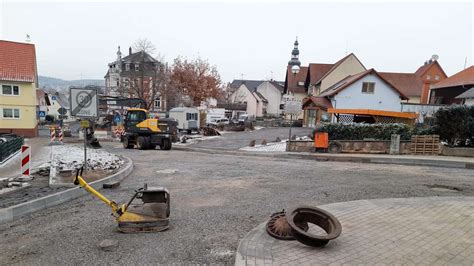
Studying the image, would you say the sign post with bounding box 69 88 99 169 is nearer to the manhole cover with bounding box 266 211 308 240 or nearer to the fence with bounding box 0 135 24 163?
the fence with bounding box 0 135 24 163

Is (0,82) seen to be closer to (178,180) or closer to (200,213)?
(178,180)

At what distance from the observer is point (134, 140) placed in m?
20.7

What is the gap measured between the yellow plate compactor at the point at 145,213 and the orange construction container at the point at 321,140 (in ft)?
42.7

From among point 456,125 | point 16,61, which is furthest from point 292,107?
point 16,61

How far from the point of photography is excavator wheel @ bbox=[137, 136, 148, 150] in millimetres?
19812

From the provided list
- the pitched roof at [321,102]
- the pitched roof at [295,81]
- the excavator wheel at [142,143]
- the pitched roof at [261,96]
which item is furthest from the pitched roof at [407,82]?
the excavator wheel at [142,143]

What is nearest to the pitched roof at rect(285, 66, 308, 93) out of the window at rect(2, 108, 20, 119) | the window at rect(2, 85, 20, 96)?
the window at rect(2, 85, 20, 96)

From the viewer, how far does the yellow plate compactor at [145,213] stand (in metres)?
4.80

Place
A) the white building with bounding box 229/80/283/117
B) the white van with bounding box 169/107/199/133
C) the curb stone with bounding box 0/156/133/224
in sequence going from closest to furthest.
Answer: the curb stone with bounding box 0/156/133/224
the white van with bounding box 169/107/199/133
the white building with bounding box 229/80/283/117

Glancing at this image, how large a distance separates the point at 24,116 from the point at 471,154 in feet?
126

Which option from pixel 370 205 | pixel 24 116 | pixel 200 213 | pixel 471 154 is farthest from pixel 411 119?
pixel 24 116

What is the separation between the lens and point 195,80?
50.7 metres

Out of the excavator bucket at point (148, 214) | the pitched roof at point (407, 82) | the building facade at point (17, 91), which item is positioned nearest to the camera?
the excavator bucket at point (148, 214)

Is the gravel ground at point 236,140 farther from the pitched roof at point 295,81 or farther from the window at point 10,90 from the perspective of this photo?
the pitched roof at point 295,81
